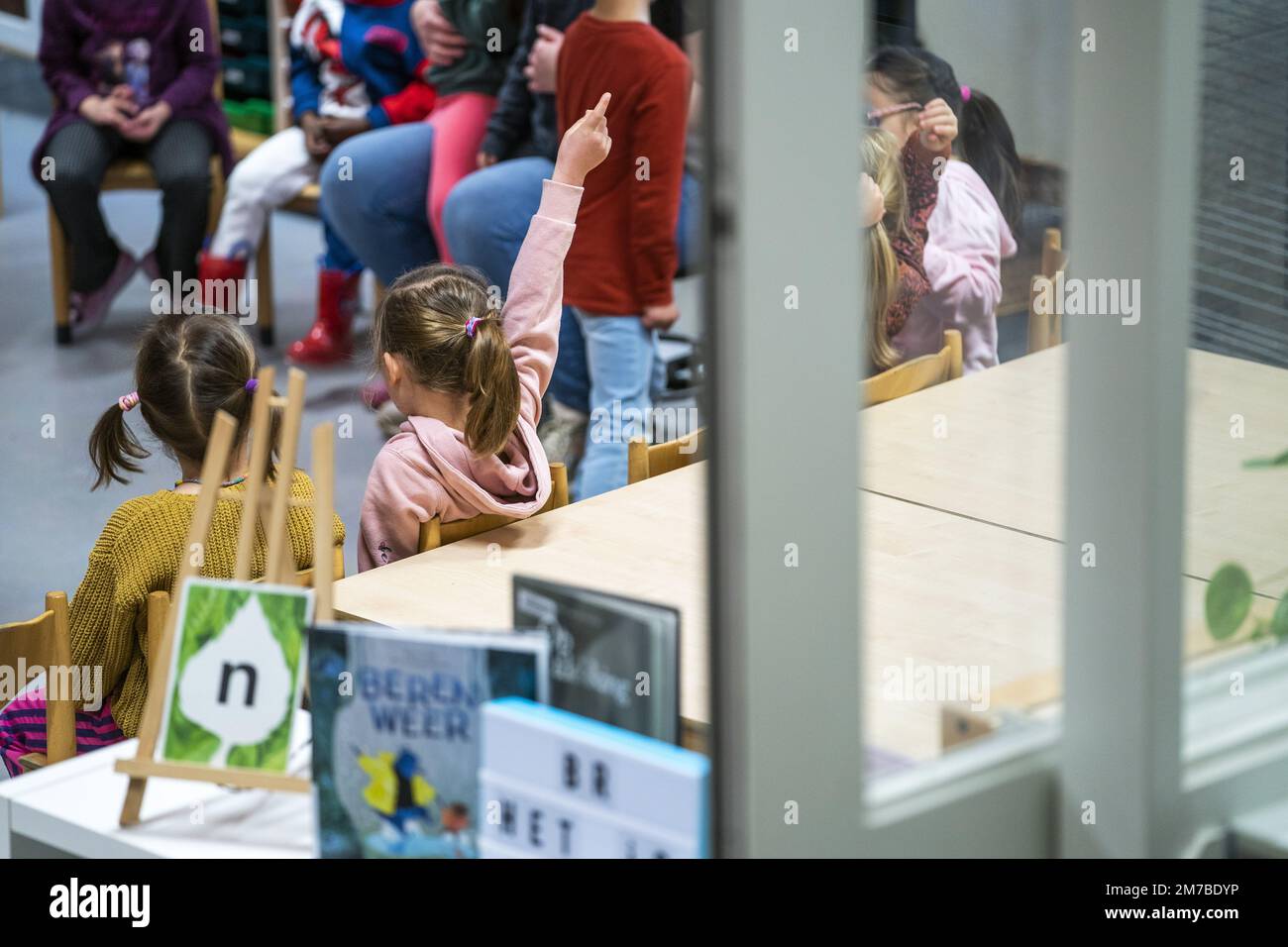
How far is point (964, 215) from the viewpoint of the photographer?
2.32 m

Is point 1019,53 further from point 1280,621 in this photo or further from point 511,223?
point 511,223

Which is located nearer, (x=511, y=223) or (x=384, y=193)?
(x=511, y=223)

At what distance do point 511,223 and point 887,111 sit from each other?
8.42 ft

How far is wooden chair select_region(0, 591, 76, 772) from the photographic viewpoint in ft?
7.08

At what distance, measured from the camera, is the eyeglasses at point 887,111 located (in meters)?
1.49

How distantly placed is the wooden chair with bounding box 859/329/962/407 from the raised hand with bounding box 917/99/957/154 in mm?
273

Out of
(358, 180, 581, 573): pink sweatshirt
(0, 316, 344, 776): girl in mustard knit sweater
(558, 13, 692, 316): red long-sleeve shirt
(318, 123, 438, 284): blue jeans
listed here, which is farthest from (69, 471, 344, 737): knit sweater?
(318, 123, 438, 284): blue jeans

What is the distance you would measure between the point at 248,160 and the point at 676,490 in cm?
292

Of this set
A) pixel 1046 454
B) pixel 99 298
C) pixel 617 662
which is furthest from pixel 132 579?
pixel 99 298

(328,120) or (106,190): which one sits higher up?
(328,120)

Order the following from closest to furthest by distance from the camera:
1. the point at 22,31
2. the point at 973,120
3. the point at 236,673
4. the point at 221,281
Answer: the point at 236,673, the point at 973,120, the point at 221,281, the point at 22,31

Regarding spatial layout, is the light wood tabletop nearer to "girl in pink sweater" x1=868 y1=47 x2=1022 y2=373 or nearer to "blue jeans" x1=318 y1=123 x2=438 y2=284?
"girl in pink sweater" x1=868 y1=47 x2=1022 y2=373

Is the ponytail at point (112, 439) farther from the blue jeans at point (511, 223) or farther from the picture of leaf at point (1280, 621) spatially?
the blue jeans at point (511, 223)
